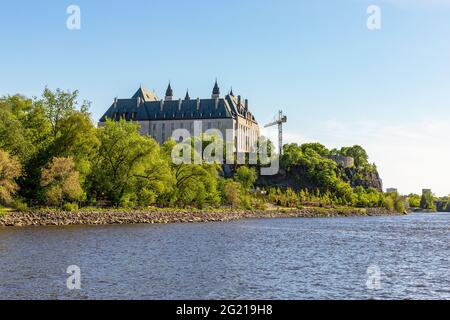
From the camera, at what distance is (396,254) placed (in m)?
37.0

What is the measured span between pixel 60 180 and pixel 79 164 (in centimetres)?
657

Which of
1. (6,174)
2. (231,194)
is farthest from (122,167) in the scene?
(231,194)

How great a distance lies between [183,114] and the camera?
168250mm

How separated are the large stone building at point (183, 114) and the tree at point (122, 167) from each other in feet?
298

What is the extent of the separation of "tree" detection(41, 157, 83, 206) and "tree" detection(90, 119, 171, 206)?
30.4ft

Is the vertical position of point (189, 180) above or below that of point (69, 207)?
above

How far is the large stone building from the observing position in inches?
6531

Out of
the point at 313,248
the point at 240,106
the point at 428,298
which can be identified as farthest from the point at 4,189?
the point at 240,106

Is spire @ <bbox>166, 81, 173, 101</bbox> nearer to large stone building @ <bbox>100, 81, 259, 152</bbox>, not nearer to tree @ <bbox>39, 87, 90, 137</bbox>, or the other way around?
large stone building @ <bbox>100, 81, 259, 152</bbox>

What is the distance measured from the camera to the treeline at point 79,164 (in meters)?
60.1

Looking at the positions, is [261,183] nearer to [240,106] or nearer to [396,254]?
[240,106]

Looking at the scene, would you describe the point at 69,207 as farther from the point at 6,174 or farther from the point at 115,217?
the point at 6,174

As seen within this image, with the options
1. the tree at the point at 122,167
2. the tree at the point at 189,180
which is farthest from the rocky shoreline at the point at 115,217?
the tree at the point at 122,167
